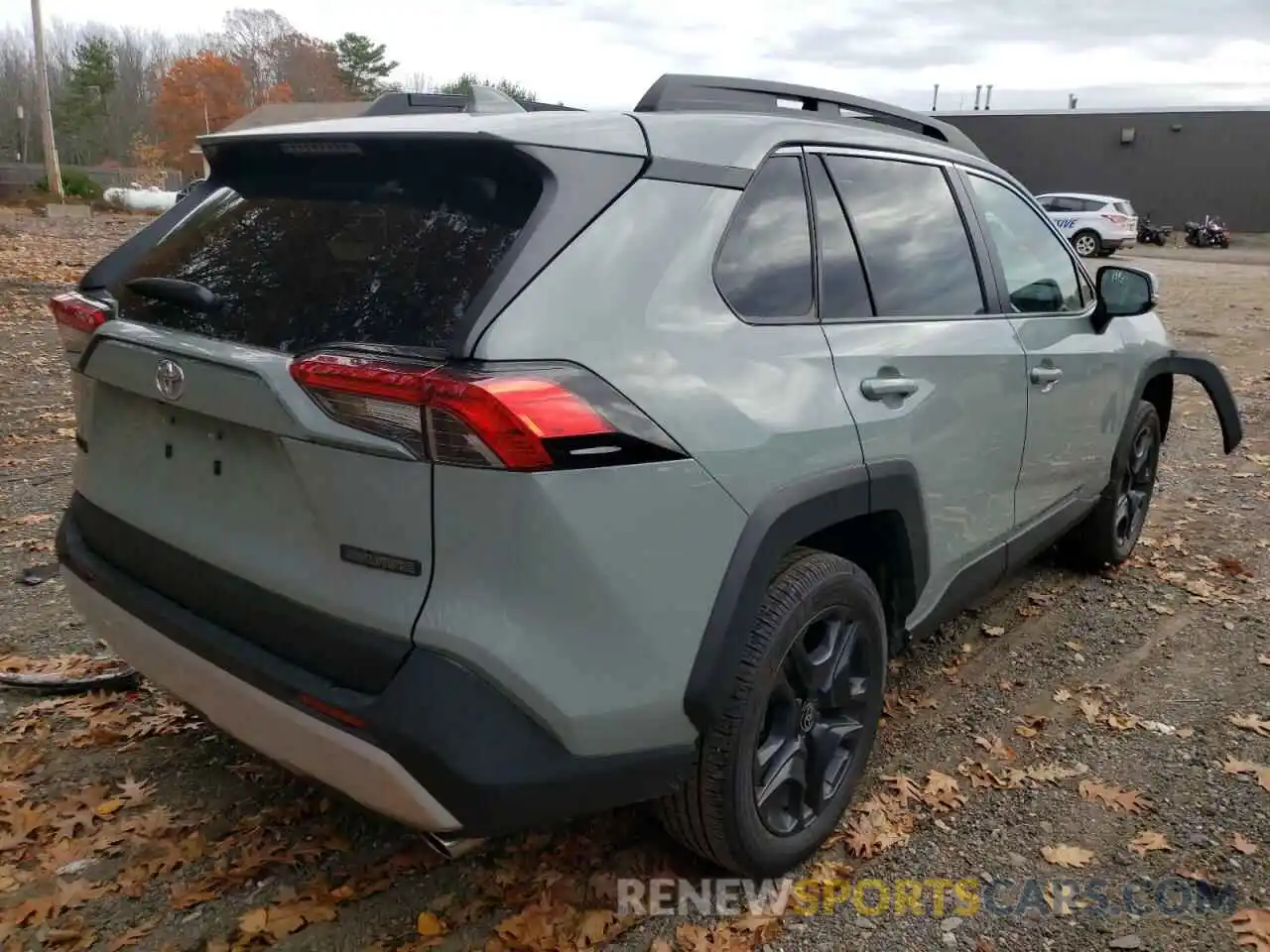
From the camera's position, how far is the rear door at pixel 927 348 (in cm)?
271

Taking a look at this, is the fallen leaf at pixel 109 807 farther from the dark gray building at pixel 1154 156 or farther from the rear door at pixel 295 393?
the dark gray building at pixel 1154 156

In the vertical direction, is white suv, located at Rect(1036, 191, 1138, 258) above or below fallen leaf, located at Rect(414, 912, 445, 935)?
above

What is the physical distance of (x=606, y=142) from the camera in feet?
7.18

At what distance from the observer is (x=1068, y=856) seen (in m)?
2.81

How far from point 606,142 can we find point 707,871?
183cm

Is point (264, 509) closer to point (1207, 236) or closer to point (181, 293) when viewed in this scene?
point (181, 293)

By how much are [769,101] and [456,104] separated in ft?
2.99

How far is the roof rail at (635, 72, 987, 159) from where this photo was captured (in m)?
2.65

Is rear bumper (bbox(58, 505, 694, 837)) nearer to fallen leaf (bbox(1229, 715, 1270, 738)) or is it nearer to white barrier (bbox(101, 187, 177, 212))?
fallen leaf (bbox(1229, 715, 1270, 738))

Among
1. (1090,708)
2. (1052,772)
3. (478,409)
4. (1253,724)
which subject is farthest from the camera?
(1090,708)

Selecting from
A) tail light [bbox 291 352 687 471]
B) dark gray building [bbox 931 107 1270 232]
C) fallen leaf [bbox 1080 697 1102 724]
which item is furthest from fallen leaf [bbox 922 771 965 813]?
dark gray building [bbox 931 107 1270 232]

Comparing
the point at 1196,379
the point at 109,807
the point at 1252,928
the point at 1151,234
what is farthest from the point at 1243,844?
the point at 1151,234

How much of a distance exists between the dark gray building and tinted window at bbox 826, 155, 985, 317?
40.2 m

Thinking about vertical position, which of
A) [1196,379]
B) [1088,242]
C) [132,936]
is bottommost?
[132,936]
